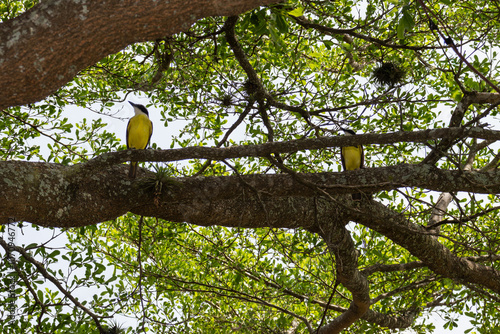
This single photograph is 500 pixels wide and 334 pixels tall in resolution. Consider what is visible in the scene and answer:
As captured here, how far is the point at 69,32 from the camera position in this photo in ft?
7.31

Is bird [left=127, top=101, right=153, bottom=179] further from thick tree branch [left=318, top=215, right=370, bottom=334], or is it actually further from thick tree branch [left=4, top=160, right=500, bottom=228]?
thick tree branch [left=318, top=215, right=370, bottom=334]

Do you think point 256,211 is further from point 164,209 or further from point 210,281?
point 210,281

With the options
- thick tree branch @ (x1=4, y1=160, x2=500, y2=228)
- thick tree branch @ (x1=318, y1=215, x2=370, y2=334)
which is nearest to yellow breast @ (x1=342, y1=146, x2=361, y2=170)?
thick tree branch @ (x1=318, y1=215, x2=370, y2=334)

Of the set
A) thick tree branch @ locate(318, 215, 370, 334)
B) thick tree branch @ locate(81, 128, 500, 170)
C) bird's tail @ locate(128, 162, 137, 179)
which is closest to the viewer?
thick tree branch @ locate(81, 128, 500, 170)

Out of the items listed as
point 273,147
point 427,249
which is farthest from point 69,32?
point 427,249


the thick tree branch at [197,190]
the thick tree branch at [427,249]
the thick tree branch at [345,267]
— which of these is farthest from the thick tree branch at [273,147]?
the thick tree branch at [427,249]

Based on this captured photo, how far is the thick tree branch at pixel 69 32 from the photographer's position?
219cm

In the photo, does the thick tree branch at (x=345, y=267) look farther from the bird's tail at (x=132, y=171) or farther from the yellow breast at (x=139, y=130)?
the yellow breast at (x=139, y=130)

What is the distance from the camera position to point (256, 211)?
4.05 m

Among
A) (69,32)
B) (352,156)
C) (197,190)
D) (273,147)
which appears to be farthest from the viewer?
(352,156)

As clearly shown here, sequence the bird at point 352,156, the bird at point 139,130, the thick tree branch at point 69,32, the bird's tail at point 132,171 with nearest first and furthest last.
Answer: the thick tree branch at point 69,32, the bird's tail at point 132,171, the bird at point 139,130, the bird at point 352,156

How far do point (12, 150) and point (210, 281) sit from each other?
3422 mm

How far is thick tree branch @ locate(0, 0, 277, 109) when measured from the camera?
2193 mm

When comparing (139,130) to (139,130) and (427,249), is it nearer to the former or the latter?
(139,130)
